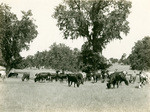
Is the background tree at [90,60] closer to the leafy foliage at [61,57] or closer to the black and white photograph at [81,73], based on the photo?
the black and white photograph at [81,73]

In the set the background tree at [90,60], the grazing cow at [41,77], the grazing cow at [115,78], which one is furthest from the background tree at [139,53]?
the grazing cow at [115,78]

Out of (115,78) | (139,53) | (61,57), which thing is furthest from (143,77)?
(61,57)

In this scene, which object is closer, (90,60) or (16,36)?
(90,60)

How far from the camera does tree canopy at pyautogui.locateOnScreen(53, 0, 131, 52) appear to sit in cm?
3619

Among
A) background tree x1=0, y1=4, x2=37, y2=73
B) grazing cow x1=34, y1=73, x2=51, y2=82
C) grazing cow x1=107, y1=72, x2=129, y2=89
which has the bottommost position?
grazing cow x1=107, y1=72, x2=129, y2=89

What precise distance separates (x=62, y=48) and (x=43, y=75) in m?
56.2

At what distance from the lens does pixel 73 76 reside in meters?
26.1

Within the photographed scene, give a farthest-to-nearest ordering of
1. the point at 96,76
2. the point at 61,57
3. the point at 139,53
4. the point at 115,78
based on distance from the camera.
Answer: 1. the point at 61,57
2. the point at 139,53
3. the point at 96,76
4. the point at 115,78

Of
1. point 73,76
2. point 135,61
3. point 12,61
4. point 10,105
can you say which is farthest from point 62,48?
point 10,105

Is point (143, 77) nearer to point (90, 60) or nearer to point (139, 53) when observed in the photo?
point (90, 60)

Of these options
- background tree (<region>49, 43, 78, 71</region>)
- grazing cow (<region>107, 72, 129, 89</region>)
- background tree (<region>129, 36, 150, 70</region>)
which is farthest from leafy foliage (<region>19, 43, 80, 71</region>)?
grazing cow (<region>107, 72, 129, 89</region>)

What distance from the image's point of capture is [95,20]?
3622 centimetres

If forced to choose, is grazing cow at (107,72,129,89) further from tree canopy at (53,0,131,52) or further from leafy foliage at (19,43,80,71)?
leafy foliage at (19,43,80,71)

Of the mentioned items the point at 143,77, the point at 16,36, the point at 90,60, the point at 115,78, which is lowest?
the point at 115,78
